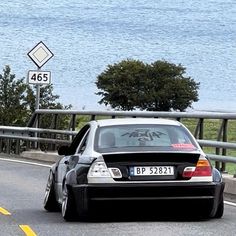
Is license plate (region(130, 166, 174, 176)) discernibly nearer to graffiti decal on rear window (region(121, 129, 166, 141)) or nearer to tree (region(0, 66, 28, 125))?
graffiti decal on rear window (region(121, 129, 166, 141))

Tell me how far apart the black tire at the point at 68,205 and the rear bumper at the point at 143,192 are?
0.65ft

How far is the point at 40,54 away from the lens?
26.4 meters

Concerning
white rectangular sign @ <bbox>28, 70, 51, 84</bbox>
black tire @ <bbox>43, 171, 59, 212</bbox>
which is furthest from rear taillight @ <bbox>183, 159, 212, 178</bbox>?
white rectangular sign @ <bbox>28, 70, 51, 84</bbox>

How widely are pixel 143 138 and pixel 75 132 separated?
10.5 metres

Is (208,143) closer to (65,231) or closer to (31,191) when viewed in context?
(31,191)

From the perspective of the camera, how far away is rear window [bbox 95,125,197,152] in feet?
38.1

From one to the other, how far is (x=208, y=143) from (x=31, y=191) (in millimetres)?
2965

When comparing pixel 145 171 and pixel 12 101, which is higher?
pixel 145 171

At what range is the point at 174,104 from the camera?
362 feet

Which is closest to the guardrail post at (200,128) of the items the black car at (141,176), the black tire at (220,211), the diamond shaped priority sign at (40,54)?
the black tire at (220,211)

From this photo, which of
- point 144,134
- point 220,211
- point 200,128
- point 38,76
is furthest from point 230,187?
point 38,76

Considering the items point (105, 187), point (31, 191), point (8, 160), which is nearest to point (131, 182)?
point (105, 187)

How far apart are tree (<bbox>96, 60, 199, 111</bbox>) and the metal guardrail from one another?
3164 inches

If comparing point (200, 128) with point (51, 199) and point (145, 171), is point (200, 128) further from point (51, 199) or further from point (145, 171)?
point (145, 171)
